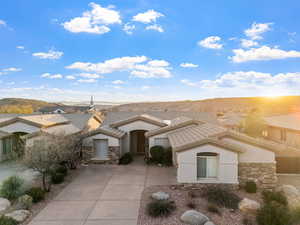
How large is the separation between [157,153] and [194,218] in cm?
916

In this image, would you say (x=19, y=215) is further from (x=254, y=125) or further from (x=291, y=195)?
(x=254, y=125)

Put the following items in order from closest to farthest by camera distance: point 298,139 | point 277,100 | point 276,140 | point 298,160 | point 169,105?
point 298,160 < point 298,139 < point 276,140 < point 277,100 < point 169,105

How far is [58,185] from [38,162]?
93.5 inches

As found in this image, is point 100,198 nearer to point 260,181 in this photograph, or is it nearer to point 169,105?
point 260,181

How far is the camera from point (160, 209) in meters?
8.94

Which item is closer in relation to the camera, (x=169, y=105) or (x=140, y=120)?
(x=140, y=120)

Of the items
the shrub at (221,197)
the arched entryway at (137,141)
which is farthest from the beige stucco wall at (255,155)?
the arched entryway at (137,141)

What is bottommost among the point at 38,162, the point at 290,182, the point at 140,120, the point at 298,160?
the point at 290,182

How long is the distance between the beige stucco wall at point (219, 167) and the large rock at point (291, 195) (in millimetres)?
2588

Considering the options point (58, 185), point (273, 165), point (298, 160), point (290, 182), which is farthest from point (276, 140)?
point (58, 185)

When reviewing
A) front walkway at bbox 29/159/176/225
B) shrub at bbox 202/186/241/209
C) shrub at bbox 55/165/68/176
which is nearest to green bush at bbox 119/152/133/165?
front walkway at bbox 29/159/176/225

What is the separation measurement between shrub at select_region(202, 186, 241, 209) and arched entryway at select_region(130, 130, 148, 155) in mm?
11330

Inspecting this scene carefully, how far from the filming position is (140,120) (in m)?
20.0

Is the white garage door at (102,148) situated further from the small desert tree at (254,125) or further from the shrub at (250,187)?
the small desert tree at (254,125)
